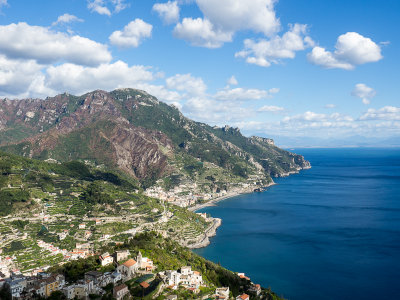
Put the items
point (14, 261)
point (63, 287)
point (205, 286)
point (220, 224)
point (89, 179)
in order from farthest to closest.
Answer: point (89, 179) < point (220, 224) < point (14, 261) < point (205, 286) < point (63, 287)

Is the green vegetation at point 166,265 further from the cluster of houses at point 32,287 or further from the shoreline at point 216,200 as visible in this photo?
the shoreline at point 216,200

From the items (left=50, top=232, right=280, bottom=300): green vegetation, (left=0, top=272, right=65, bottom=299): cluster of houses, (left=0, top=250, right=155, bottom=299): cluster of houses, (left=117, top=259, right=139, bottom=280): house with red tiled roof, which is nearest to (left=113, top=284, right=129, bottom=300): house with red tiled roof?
(left=0, top=250, right=155, bottom=299): cluster of houses

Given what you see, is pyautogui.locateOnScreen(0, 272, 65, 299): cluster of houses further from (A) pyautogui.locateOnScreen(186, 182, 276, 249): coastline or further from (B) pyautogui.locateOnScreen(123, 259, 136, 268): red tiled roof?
(A) pyautogui.locateOnScreen(186, 182, 276, 249): coastline

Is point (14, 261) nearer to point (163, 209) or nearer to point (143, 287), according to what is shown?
point (143, 287)

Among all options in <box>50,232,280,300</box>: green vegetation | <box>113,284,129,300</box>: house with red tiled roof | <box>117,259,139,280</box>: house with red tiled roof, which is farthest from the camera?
<box>50,232,280,300</box>: green vegetation

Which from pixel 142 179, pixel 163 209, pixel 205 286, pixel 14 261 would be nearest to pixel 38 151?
pixel 142 179

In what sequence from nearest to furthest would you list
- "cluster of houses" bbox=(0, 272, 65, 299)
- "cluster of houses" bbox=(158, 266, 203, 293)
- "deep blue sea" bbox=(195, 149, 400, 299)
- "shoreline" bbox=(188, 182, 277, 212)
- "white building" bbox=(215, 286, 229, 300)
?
"cluster of houses" bbox=(0, 272, 65, 299)
"cluster of houses" bbox=(158, 266, 203, 293)
"white building" bbox=(215, 286, 229, 300)
"deep blue sea" bbox=(195, 149, 400, 299)
"shoreline" bbox=(188, 182, 277, 212)

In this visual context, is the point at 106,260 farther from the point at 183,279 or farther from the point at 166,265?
the point at 183,279

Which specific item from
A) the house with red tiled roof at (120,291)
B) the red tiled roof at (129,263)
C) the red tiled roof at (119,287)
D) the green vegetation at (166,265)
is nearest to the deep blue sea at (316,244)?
the green vegetation at (166,265)
